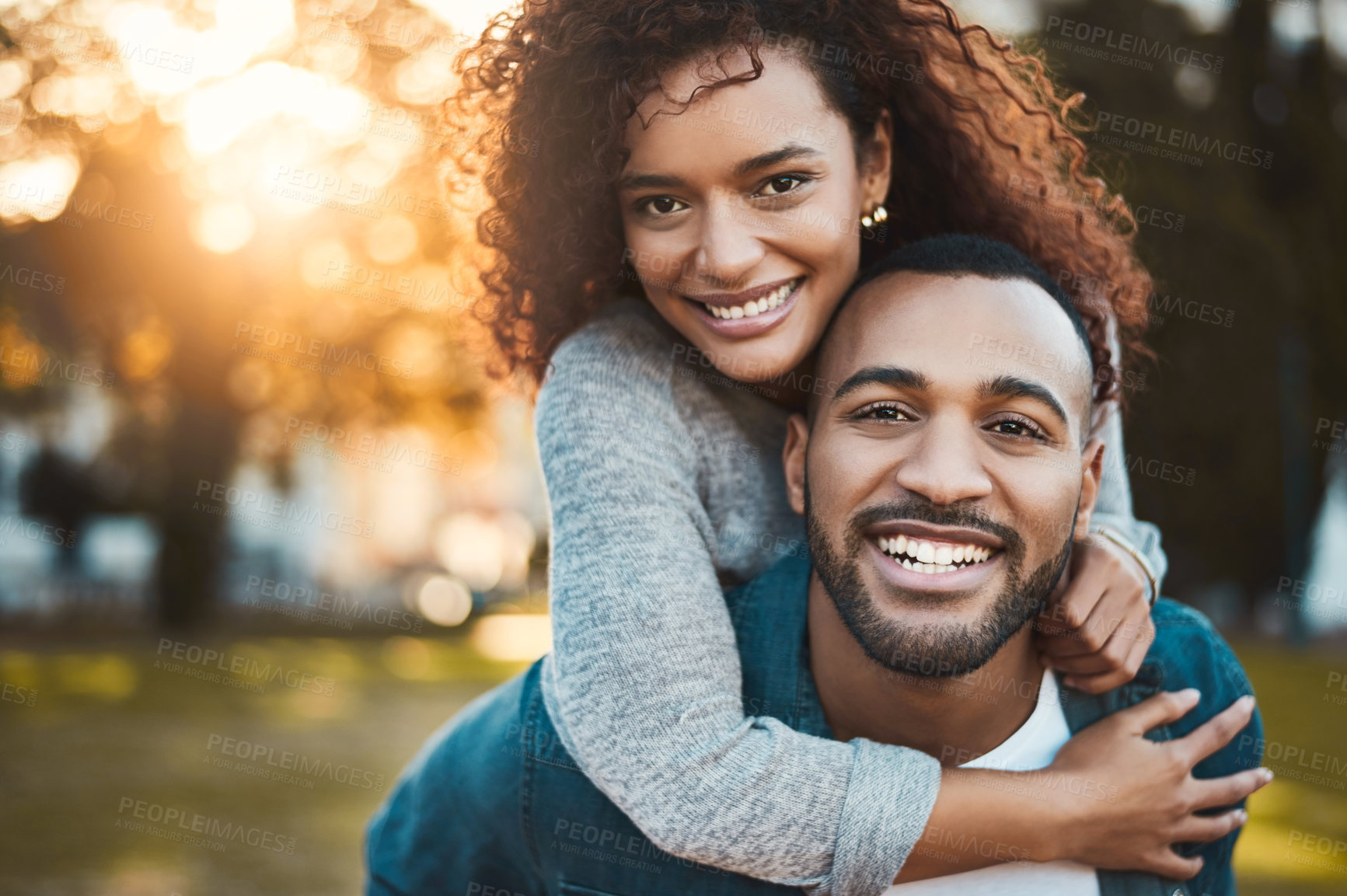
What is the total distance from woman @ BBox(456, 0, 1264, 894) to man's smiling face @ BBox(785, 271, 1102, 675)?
0.28 meters

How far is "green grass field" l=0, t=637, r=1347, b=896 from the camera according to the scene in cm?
743

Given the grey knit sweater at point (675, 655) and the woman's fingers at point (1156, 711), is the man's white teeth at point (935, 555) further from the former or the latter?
the woman's fingers at point (1156, 711)

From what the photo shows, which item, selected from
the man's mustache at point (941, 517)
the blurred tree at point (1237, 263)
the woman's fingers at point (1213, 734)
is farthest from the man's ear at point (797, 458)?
the blurred tree at point (1237, 263)

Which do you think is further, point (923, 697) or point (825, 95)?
point (825, 95)

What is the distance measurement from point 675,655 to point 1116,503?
5.40 ft

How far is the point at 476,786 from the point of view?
3.34 meters

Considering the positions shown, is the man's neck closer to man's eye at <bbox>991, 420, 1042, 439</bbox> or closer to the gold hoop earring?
man's eye at <bbox>991, 420, 1042, 439</bbox>

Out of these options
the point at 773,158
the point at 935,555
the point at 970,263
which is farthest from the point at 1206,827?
the point at 773,158

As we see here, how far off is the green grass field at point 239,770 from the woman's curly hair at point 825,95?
202 inches

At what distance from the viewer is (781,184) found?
119 inches

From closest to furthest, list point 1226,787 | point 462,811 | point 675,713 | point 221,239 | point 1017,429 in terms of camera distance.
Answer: point 675,713, point 1017,429, point 1226,787, point 462,811, point 221,239

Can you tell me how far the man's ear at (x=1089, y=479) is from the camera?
9.62 feet

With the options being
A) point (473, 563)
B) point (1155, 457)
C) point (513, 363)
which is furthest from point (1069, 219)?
point (473, 563)

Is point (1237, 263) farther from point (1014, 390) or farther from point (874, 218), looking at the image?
point (1014, 390)
